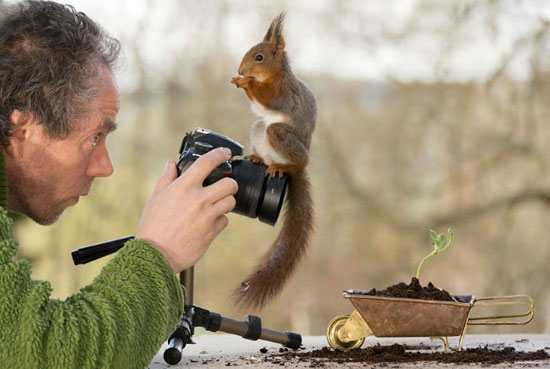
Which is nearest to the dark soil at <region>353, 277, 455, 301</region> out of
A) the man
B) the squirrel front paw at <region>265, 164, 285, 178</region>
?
the squirrel front paw at <region>265, 164, 285, 178</region>

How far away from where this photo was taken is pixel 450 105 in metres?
4.33

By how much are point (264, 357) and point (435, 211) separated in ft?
11.0

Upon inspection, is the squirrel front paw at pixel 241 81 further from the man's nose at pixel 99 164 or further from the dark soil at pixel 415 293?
the dark soil at pixel 415 293

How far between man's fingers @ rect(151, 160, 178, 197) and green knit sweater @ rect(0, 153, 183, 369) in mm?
124

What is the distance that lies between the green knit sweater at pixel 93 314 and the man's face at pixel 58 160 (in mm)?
110

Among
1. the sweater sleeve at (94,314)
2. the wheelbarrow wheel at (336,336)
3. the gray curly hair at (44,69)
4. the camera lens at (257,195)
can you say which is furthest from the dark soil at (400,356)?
the gray curly hair at (44,69)

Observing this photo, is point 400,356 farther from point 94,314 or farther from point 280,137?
Answer: point 94,314

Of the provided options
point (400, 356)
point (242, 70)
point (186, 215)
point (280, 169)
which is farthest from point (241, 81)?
point (400, 356)

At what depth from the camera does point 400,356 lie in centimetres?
121

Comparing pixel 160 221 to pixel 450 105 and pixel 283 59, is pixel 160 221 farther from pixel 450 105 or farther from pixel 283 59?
pixel 450 105

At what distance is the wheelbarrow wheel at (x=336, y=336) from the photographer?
50.5 inches

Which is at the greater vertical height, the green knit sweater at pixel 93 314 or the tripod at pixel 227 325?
the tripod at pixel 227 325

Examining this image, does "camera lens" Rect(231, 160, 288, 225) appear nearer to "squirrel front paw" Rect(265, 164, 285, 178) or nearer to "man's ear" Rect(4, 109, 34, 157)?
"squirrel front paw" Rect(265, 164, 285, 178)

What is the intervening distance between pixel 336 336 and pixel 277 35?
25.5 inches
